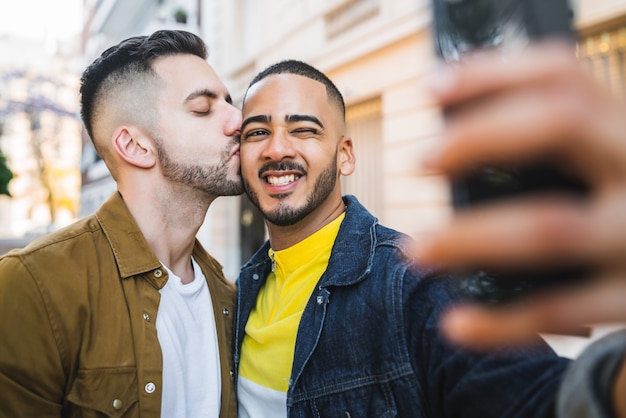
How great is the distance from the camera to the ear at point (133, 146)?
208cm

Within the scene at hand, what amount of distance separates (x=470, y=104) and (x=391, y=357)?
1060 millimetres

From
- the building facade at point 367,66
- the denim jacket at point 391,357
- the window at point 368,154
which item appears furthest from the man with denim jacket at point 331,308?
the window at point 368,154

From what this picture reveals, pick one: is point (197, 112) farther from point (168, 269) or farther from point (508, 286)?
point (508, 286)

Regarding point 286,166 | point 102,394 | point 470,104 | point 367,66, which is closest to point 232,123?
point 286,166

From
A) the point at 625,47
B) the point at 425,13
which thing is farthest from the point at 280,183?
the point at 625,47

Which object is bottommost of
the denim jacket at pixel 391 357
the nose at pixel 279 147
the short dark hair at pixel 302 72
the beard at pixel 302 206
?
the denim jacket at pixel 391 357

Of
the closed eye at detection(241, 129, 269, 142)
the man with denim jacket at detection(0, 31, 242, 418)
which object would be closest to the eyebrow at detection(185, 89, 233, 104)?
the man with denim jacket at detection(0, 31, 242, 418)

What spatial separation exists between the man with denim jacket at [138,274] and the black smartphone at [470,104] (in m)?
1.49

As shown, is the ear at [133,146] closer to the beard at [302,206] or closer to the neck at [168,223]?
the neck at [168,223]

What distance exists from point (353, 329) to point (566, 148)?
1.17 m

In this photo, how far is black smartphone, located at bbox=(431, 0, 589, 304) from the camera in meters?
0.39

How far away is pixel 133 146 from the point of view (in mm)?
2104

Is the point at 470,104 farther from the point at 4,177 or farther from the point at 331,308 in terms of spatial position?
the point at 4,177

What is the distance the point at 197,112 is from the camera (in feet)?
6.95
